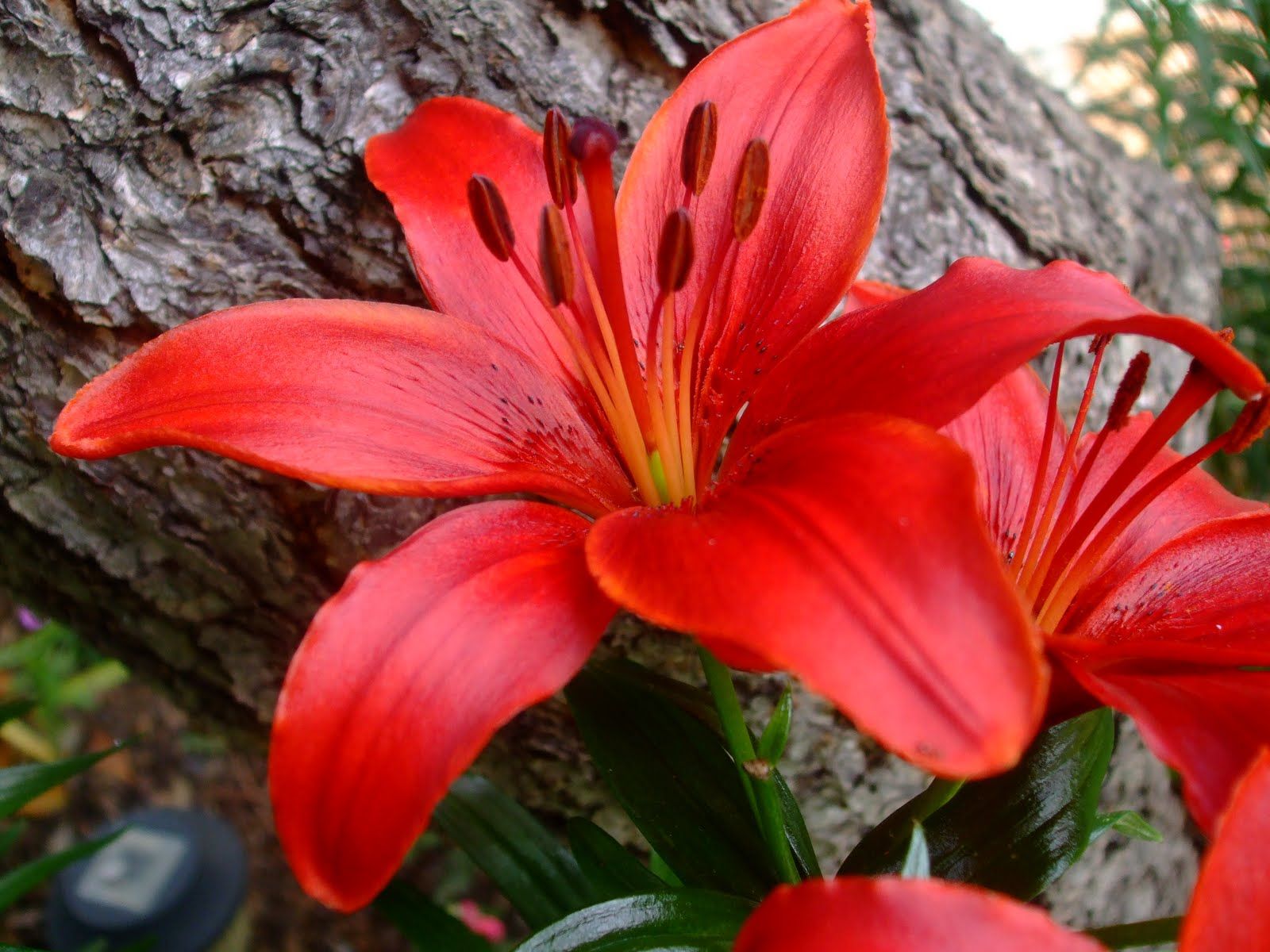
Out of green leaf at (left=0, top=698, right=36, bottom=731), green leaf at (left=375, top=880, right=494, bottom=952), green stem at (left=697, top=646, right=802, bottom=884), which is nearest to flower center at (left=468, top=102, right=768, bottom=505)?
green stem at (left=697, top=646, right=802, bottom=884)

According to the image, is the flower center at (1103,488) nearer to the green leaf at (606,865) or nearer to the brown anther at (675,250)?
the brown anther at (675,250)

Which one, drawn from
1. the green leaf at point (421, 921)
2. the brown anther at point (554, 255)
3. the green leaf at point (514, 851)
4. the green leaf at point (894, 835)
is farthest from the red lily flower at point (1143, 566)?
the green leaf at point (421, 921)

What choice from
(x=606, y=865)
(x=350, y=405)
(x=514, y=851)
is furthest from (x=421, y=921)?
(x=350, y=405)

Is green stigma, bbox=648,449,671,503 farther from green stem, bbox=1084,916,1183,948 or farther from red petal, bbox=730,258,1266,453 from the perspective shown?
green stem, bbox=1084,916,1183,948

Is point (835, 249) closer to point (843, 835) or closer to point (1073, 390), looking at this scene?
point (1073, 390)

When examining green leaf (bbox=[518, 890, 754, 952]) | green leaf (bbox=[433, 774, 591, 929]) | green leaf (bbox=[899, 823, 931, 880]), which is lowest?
green leaf (bbox=[433, 774, 591, 929])

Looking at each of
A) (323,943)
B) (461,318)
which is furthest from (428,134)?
(323,943)

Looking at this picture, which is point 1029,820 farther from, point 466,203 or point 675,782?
point 466,203
